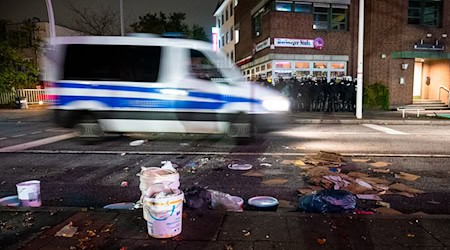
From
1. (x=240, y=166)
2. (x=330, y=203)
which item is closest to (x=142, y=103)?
(x=240, y=166)

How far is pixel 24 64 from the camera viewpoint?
26078 mm

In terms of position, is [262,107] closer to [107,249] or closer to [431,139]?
[431,139]

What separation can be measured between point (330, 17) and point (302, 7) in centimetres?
198

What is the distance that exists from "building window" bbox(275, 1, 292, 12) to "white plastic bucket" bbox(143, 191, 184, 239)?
18846 millimetres

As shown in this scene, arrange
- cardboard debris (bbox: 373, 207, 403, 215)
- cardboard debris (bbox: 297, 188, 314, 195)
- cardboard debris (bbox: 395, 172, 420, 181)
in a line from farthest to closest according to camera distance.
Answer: cardboard debris (bbox: 395, 172, 420, 181), cardboard debris (bbox: 297, 188, 314, 195), cardboard debris (bbox: 373, 207, 403, 215)

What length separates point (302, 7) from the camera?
20875mm

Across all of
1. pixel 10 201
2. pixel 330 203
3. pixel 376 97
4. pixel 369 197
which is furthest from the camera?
pixel 376 97

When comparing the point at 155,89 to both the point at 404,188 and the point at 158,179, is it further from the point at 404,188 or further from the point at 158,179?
the point at 404,188

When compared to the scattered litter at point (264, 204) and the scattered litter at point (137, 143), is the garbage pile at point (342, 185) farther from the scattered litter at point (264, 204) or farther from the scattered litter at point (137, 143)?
the scattered litter at point (137, 143)

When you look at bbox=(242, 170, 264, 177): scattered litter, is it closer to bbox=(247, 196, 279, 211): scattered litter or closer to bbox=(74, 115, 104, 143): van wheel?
bbox=(247, 196, 279, 211): scattered litter

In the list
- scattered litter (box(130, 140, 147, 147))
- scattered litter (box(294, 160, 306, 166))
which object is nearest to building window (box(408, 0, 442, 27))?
scattered litter (box(294, 160, 306, 166))

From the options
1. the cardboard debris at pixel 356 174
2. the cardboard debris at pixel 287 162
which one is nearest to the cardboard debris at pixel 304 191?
the cardboard debris at pixel 356 174

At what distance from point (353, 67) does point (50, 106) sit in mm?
18134

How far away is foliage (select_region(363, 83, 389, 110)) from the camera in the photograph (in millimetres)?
20453
